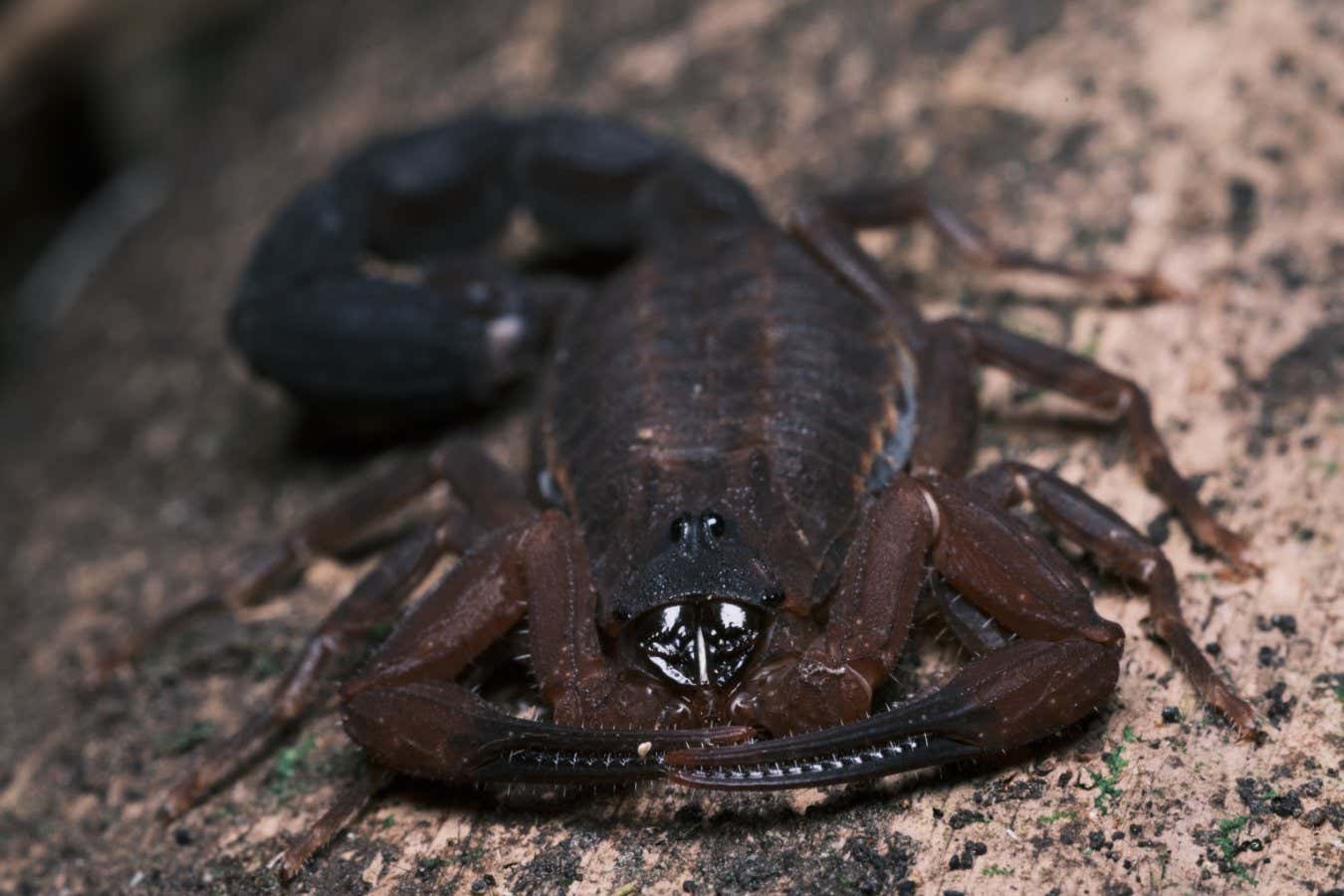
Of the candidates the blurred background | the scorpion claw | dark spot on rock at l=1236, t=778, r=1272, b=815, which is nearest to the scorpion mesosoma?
the scorpion claw

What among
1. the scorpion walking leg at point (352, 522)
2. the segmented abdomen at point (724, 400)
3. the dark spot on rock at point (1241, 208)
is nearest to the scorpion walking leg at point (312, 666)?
the scorpion walking leg at point (352, 522)

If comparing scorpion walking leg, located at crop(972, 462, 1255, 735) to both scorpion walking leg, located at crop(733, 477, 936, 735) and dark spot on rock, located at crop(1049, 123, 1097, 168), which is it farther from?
dark spot on rock, located at crop(1049, 123, 1097, 168)

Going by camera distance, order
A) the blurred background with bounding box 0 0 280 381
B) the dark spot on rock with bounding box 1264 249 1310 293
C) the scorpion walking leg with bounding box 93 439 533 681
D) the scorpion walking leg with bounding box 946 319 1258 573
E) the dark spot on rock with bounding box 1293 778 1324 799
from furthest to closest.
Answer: the blurred background with bounding box 0 0 280 381 → the dark spot on rock with bounding box 1264 249 1310 293 → the scorpion walking leg with bounding box 93 439 533 681 → the scorpion walking leg with bounding box 946 319 1258 573 → the dark spot on rock with bounding box 1293 778 1324 799

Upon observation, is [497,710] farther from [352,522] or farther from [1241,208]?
[1241,208]

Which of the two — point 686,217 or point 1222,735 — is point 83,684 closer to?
point 686,217

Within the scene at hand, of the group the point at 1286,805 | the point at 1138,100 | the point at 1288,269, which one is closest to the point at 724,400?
the point at 1286,805

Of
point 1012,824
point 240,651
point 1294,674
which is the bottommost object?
point 1294,674

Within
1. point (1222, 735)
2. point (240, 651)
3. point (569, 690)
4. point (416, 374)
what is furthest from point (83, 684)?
point (1222, 735)
